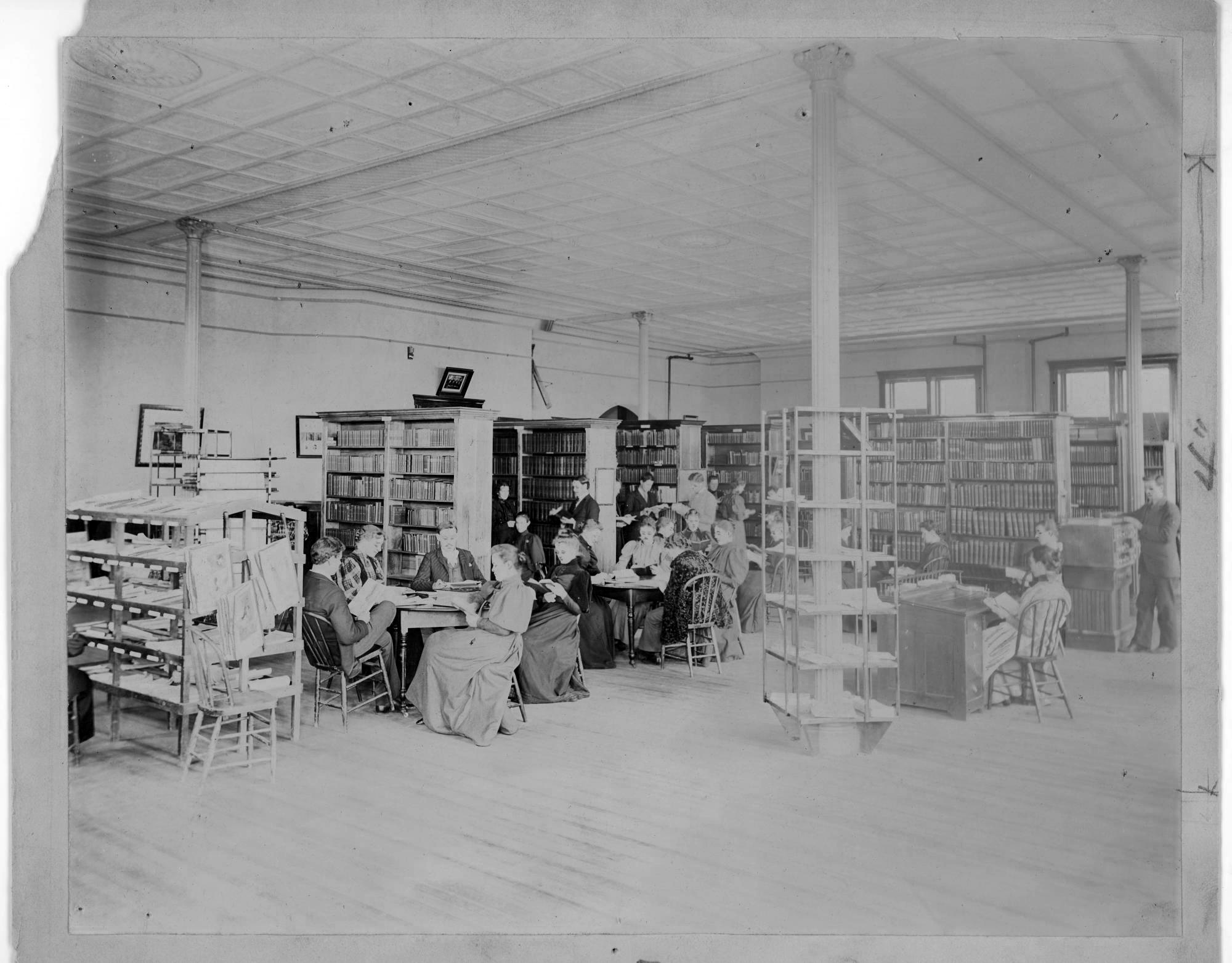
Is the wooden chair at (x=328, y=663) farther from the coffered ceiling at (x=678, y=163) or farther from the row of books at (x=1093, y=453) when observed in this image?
the row of books at (x=1093, y=453)

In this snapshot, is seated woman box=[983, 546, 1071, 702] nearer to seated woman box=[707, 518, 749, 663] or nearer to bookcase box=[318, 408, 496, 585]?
seated woman box=[707, 518, 749, 663]

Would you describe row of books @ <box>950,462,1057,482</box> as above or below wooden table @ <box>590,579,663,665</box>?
above

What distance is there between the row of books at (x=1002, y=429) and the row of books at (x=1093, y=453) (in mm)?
290

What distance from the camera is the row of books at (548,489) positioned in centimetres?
1022

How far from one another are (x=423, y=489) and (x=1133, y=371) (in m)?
6.22

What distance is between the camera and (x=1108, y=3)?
9.77 ft

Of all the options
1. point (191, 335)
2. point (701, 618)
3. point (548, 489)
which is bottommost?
point (701, 618)

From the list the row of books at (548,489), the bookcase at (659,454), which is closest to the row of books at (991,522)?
the bookcase at (659,454)

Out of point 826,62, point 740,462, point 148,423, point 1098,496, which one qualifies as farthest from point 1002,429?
point 148,423

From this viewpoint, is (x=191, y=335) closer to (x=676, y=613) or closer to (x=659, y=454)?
(x=676, y=613)

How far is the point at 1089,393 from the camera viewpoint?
3539mm

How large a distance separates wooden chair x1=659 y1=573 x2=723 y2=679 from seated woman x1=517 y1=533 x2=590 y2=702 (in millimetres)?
770

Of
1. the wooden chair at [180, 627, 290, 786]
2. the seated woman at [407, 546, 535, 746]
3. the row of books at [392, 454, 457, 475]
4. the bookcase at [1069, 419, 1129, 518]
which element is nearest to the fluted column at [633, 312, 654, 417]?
the row of books at [392, 454, 457, 475]

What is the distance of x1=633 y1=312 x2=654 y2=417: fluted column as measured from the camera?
8.73 m
